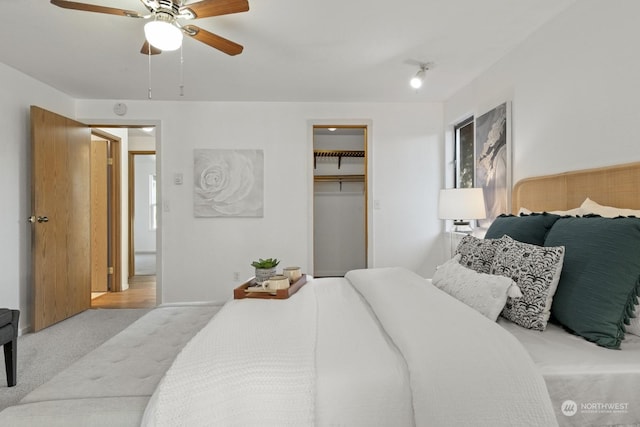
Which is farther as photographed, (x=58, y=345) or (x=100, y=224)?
(x=100, y=224)

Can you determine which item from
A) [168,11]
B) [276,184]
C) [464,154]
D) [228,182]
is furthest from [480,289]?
[228,182]

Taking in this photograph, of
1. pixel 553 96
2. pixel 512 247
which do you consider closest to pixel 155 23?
pixel 512 247

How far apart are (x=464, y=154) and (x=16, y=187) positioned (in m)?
4.53

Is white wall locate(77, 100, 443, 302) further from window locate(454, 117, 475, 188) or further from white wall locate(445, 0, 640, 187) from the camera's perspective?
white wall locate(445, 0, 640, 187)

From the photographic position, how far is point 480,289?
63.6 inches

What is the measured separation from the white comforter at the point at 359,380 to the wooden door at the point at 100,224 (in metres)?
4.57

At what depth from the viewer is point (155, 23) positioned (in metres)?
1.86

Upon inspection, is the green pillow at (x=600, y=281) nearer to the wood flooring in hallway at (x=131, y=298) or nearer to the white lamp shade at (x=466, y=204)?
the white lamp shade at (x=466, y=204)

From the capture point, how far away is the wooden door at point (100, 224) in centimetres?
505

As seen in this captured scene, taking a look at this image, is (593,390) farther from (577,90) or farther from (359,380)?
(577,90)

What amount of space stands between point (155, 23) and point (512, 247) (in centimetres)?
213

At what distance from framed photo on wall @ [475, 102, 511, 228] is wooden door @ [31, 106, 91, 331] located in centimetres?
415

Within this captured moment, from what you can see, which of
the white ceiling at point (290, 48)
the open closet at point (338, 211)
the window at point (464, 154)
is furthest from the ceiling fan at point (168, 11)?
the open closet at point (338, 211)

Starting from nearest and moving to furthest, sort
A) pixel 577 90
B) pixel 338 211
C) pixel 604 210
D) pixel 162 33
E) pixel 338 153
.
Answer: pixel 604 210 → pixel 162 33 → pixel 577 90 → pixel 338 153 → pixel 338 211
